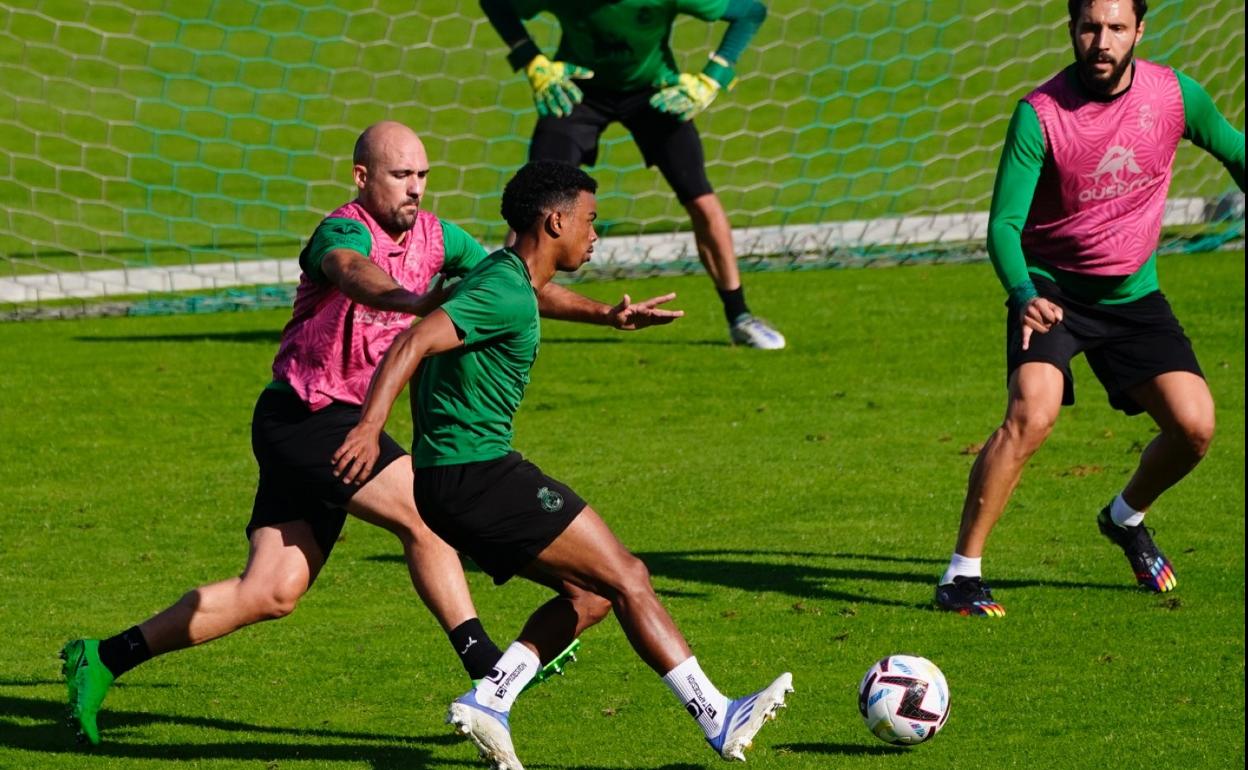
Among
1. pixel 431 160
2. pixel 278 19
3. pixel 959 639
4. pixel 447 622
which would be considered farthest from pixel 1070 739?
pixel 278 19

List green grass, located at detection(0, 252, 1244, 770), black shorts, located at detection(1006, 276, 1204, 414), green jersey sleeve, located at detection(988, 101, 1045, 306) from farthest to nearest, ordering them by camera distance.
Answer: black shorts, located at detection(1006, 276, 1204, 414) → green jersey sleeve, located at detection(988, 101, 1045, 306) → green grass, located at detection(0, 252, 1244, 770)

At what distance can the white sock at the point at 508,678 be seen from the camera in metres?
5.45

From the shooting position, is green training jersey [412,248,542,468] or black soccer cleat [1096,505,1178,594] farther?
black soccer cleat [1096,505,1178,594]

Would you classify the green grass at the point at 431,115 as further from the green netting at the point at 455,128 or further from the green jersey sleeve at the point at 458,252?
the green jersey sleeve at the point at 458,252

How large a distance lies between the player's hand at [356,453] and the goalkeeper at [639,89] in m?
6.02

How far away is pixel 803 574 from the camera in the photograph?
25.5ft

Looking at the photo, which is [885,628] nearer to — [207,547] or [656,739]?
[656,739]

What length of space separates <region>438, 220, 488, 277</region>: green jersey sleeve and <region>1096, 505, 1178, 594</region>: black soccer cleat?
9.36 feet

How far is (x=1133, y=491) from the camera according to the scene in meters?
7.57

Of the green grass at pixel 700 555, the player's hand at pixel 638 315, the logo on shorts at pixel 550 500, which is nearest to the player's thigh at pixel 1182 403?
the green grass at pixel 700 555

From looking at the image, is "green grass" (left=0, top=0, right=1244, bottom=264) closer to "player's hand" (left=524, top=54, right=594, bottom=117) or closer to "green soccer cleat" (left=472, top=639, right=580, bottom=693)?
"player's hand" (left=524, top=54, right=594, bottom=117)

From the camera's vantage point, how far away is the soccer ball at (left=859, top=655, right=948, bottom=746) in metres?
5.65

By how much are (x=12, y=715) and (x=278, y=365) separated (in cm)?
141

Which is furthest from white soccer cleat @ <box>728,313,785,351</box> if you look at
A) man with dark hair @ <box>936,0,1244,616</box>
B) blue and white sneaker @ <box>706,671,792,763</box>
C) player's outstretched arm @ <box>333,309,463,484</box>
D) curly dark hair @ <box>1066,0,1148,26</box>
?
player's outstretched arm @ <box>333,309,463,484</box>
